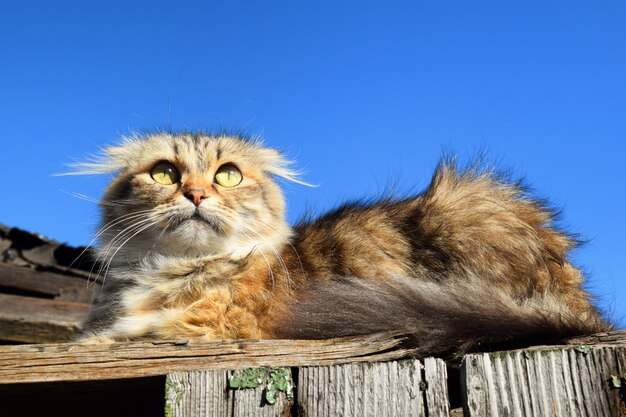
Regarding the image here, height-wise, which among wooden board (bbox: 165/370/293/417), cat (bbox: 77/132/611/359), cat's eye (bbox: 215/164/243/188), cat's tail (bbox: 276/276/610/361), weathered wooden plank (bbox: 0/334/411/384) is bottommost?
wooden board (bbox: 165/370/293/417)

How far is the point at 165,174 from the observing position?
266 cm

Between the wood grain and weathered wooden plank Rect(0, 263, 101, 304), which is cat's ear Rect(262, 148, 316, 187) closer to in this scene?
the wood grain

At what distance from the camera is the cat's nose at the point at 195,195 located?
2.44 metres

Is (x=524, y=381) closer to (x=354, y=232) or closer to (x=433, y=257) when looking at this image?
(x=433, y=257)

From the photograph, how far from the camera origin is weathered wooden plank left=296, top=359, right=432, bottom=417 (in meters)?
1.51

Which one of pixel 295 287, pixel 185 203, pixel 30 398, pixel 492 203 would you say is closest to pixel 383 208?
pixel 492 203

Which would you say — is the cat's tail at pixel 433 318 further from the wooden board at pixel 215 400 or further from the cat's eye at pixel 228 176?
the cat's eye at pixel 228 176

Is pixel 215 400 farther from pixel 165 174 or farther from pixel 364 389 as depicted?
pixel 165 174

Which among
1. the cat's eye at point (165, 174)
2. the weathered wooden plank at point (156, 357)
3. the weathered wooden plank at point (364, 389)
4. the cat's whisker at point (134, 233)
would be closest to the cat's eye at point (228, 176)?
the cat's eye at point (165, 174)

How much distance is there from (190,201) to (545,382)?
148 cm

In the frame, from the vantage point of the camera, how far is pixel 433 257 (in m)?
2.62

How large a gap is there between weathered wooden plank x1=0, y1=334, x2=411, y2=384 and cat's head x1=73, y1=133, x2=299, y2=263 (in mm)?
880

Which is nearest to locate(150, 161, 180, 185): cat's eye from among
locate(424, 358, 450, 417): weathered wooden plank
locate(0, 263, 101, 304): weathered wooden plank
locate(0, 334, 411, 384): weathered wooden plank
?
locate(0, 334, 411, 384): weathered wooden plank

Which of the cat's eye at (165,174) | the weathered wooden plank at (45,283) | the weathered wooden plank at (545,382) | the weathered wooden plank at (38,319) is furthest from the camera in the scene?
the weathered wooden plank at (45,283)
